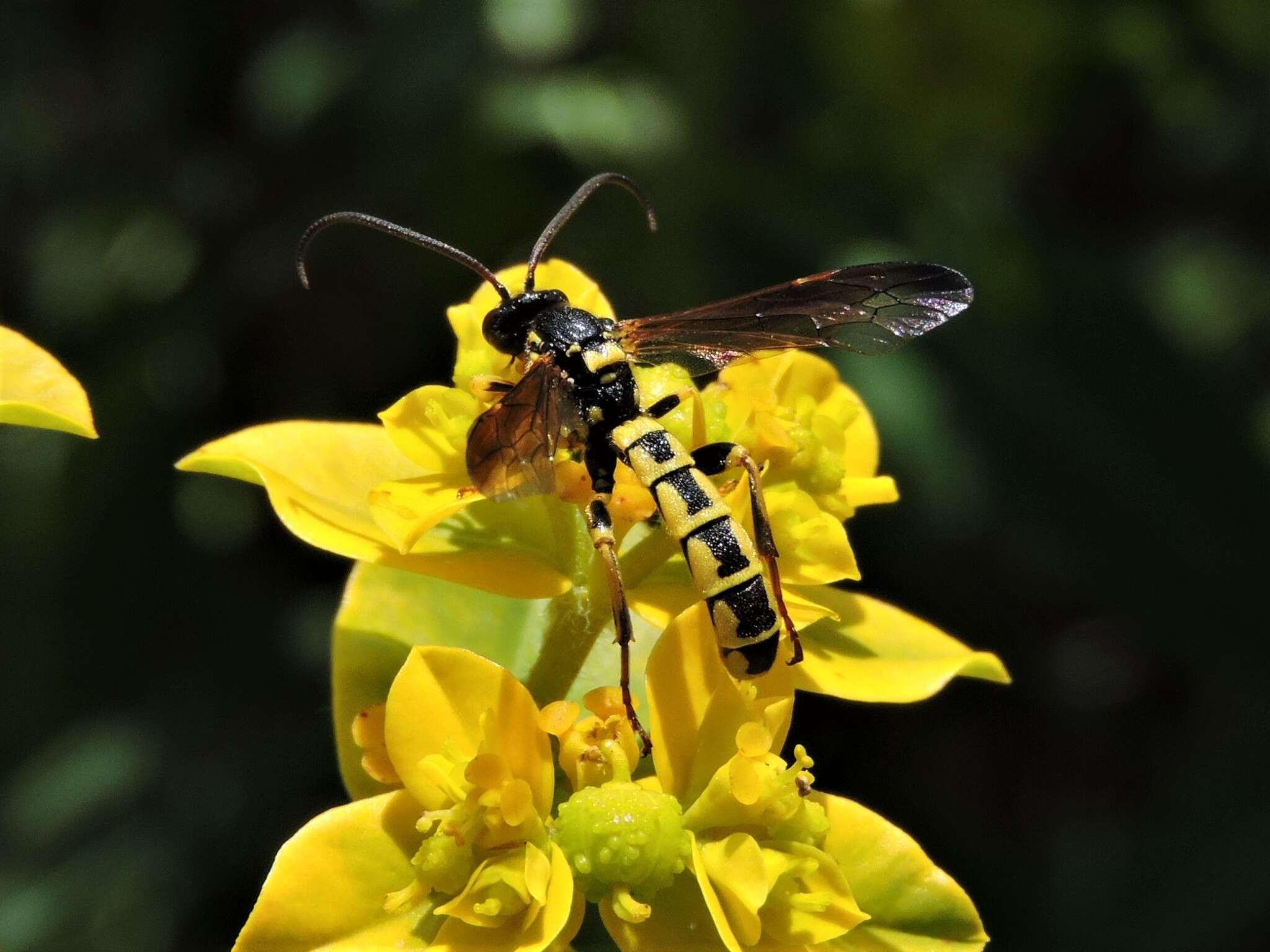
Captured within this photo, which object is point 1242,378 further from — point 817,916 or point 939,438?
point 817,916

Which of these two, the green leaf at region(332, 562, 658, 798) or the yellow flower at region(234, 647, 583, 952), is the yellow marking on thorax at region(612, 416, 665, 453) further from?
the yellow flower at region(234, 647, 583, 952)

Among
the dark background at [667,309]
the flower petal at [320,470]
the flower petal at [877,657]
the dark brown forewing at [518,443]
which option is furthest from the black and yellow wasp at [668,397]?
the dark background at [667,309]

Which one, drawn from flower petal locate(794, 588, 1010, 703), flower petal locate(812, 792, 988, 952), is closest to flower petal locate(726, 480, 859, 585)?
flower petal locate(794, 588, 1010, 703)

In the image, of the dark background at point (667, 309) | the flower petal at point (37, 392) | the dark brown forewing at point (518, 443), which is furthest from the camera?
the dark background at point (667, 309)

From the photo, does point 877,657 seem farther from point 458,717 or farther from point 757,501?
point 458,717

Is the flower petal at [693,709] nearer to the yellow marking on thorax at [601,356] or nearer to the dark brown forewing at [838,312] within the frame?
the yellow marking on thorax at [601,356]

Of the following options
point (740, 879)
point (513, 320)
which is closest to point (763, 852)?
point (740, 879)

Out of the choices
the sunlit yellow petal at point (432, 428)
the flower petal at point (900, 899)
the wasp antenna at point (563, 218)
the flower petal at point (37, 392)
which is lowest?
the flower petal at point (900, 899)
